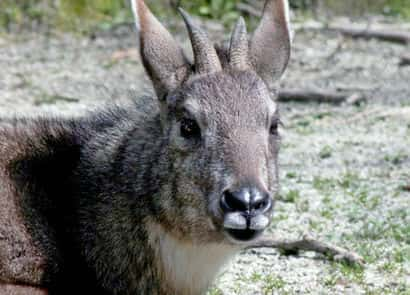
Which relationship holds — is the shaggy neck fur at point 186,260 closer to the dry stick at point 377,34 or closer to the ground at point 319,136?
the ground at point 319,136

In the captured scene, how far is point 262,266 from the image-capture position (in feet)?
24.6

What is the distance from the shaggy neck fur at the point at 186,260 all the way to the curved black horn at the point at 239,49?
45.1 inches

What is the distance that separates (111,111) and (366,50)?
9730 mm

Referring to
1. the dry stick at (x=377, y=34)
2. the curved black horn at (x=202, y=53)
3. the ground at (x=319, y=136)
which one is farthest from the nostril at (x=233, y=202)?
the dry stick at (x=377, y=34)

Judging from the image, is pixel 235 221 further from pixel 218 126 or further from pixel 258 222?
pixel 218 126

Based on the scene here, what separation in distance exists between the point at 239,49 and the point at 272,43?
14.9 inches

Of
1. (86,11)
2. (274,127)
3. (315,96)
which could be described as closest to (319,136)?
(315,96)

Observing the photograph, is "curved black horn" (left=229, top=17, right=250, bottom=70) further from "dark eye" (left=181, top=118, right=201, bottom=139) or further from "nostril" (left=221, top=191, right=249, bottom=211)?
"nostril" (left=221, top=191, right=249, bottom=211)

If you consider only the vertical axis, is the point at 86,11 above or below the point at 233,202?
below

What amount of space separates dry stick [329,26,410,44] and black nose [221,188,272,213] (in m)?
11.0

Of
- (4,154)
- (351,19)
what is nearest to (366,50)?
(351,19)

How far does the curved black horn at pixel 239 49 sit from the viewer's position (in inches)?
Result: 241

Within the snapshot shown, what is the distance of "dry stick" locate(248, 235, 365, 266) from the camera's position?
7395 millimetres

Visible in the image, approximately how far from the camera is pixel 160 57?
6.15m
